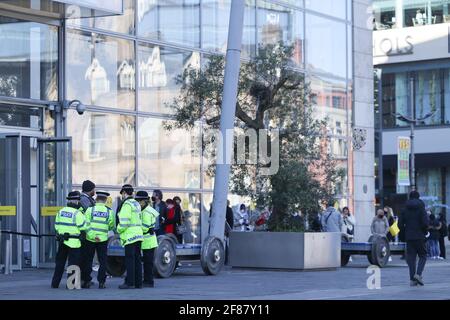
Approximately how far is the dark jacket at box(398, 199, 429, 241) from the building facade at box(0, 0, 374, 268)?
794cm

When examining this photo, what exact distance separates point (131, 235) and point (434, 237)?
18360 millimetres

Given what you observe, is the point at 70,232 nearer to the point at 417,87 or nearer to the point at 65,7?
the point at 65,7

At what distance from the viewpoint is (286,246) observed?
23141 millimetres

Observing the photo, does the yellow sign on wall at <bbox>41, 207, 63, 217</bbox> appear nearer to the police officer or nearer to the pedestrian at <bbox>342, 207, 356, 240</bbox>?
the police officer

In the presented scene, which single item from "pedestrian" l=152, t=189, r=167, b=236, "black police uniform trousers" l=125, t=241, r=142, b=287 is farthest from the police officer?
"pedestrian" l=152, t=189, r=167, b=236

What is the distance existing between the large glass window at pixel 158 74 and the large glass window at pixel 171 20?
0.36 meters

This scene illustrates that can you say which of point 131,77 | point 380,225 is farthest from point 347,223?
point 131,77

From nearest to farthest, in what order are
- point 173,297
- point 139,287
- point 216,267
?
point 173,297, point 139,287, point 216,267

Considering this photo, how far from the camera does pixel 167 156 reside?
90.8 ft

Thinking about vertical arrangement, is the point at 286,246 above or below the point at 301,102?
below

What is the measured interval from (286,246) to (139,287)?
233 inches
